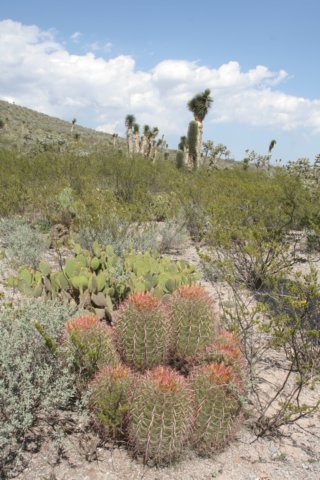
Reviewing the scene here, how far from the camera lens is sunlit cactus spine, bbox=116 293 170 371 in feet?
12.4

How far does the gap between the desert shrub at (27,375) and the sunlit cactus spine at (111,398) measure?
0.74ft

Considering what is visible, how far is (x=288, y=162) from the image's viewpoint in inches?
688

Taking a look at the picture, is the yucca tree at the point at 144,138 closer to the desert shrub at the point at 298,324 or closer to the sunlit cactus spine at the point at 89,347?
the desert shrub at the point at 298,324

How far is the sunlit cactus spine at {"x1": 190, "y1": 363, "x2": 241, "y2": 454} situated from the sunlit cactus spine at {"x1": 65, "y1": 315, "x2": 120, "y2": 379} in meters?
0.81

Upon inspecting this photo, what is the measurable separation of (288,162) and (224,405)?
51.1 feet

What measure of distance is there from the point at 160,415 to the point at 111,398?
417 mm

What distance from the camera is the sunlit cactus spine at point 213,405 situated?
10.8ft

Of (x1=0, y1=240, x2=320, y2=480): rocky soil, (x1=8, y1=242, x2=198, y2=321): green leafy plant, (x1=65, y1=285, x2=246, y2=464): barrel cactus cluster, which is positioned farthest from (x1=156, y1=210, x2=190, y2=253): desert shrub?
(x1=0, y1=240, x2=320, y2=480): rocky soil

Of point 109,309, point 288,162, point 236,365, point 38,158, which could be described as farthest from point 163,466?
point 288,162

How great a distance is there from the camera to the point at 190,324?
4.05 metres

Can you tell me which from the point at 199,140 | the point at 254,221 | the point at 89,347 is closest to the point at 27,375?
the point at 89,347

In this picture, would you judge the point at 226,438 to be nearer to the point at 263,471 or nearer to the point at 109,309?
the point at 263,471

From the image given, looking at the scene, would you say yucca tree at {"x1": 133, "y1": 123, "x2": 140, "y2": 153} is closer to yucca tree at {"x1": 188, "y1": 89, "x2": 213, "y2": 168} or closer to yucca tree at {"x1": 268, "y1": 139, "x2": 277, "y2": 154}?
yucca tree at {"x1": 188, "y1": 89, "x2": 213, "y2": 168}

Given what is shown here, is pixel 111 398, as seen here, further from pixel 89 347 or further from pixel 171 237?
pixel 171 237
